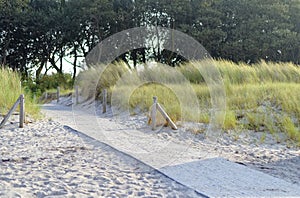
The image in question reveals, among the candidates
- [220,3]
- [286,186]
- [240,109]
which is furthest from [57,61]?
[286,186]

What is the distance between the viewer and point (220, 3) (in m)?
26.5

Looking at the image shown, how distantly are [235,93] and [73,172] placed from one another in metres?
6.28

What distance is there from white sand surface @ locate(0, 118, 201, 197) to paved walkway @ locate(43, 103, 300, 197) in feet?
0.58

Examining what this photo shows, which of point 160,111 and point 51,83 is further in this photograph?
point 51,83

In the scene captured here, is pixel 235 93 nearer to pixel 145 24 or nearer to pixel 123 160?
pixel 123 160

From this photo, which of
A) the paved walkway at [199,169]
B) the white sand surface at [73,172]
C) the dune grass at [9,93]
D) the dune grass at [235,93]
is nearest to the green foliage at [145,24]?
the dune grass at [235,93]

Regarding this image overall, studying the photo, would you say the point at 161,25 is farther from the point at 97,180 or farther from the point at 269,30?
the point at 97,180

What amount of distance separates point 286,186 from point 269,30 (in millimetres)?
22015

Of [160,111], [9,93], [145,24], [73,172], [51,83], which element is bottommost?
[73,172]

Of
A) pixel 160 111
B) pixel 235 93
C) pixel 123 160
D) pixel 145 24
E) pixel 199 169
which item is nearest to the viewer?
pixel 199 169

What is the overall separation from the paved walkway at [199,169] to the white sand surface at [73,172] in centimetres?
18

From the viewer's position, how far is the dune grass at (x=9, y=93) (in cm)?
884

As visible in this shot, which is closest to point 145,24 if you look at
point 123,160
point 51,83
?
point 51,83

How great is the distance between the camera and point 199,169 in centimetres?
445
